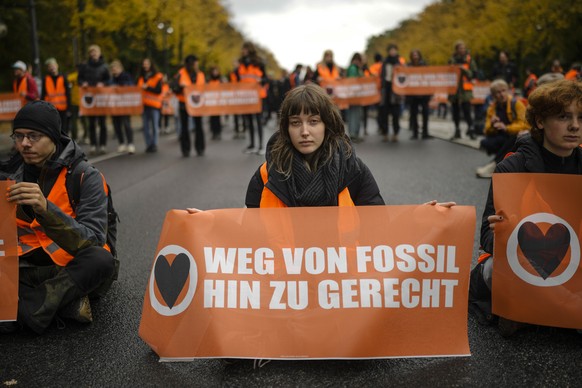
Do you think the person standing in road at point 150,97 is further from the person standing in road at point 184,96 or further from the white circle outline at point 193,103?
the white circle outline at point 193,103

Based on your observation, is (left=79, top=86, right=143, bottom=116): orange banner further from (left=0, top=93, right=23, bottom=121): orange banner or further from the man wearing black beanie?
the man wearing black beanie

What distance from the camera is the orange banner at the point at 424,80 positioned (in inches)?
635

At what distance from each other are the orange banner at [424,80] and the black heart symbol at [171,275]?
526 inches

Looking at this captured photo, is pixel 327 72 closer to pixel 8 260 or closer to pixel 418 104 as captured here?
pixel 418 104

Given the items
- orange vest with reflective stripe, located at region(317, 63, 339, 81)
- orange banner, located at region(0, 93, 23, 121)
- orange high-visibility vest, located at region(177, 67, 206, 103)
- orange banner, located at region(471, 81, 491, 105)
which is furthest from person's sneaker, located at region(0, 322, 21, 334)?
orange banner, located at region(471, 81, 491, 105)

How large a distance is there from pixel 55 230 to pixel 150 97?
1213cm

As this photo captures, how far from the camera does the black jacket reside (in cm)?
379

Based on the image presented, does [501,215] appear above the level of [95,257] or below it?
above

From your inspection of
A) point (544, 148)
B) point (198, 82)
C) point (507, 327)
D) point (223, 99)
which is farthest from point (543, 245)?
point (198, 82)

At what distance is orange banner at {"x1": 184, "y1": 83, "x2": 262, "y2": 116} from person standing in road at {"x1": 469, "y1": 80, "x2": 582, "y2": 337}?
10.8m

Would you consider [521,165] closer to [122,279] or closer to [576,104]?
[576,104]

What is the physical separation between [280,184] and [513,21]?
104 feet

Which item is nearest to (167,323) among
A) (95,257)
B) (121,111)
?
(95,257)

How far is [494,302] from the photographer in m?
3.63
